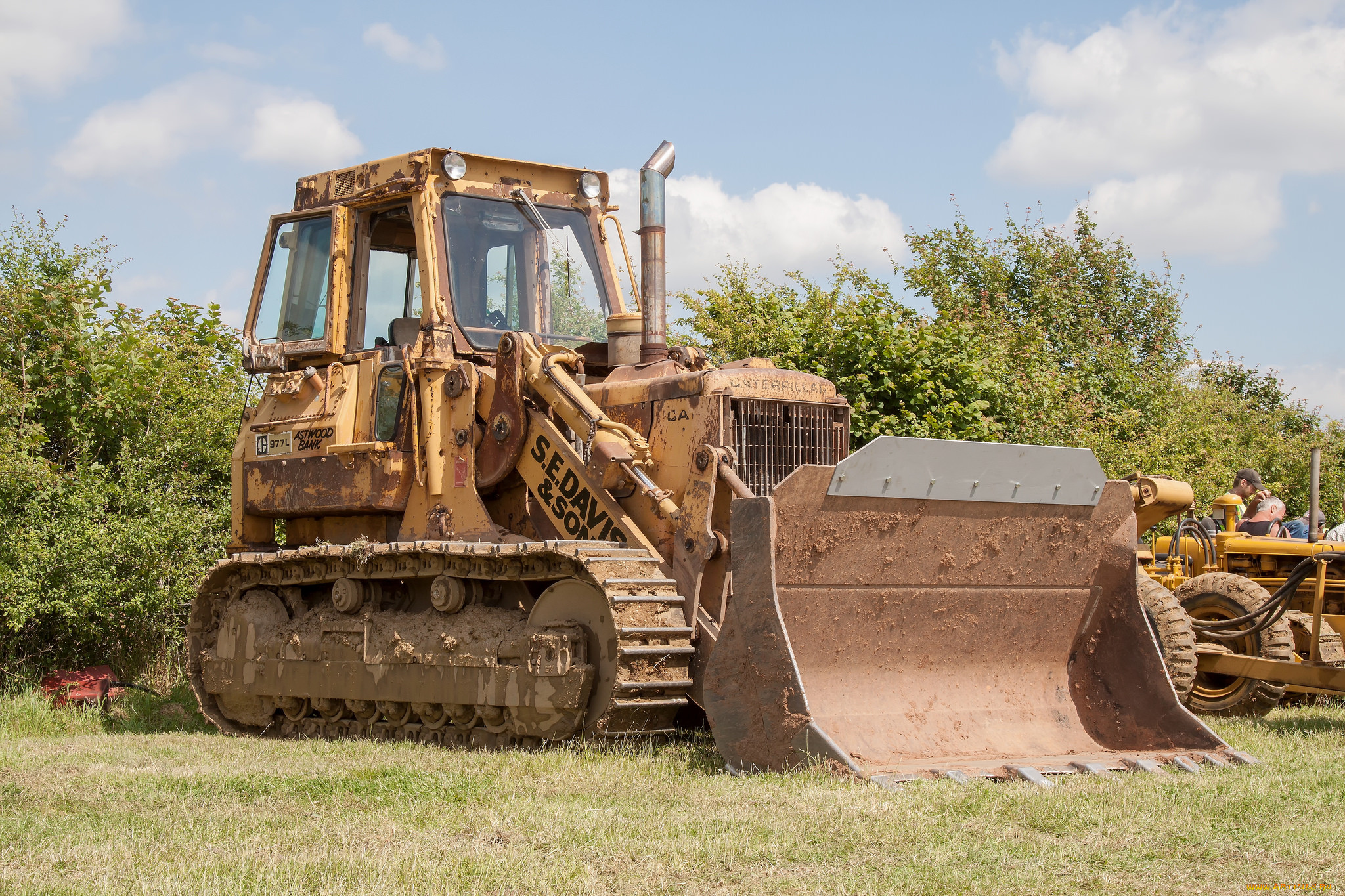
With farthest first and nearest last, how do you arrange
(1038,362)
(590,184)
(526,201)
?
(1038,362) → (590,184) → (526,201)

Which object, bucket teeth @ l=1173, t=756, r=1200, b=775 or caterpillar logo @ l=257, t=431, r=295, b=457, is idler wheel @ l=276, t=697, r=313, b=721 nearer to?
caterpillar logo @ l=257, t=431, r=295, b=457

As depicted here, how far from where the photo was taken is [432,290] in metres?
8.80

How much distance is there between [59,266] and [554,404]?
28.3 feet

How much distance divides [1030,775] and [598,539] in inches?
112

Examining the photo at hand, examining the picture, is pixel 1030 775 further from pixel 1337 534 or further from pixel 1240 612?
pixel 1337 534

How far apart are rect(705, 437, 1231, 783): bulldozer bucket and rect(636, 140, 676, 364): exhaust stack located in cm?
209

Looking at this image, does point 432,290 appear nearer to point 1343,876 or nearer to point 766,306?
point 1343,876

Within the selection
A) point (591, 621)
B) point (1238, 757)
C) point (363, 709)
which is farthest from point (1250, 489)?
point (363, 709)

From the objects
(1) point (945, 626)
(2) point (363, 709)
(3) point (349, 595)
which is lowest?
(2) point (363, 709)

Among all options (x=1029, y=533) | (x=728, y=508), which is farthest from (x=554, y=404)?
(x=1029, y=533)

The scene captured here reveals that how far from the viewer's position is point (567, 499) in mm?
8266

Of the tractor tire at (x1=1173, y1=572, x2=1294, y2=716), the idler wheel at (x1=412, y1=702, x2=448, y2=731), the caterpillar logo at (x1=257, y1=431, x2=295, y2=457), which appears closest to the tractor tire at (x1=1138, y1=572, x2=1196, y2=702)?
the tractor tire at (x1=1173, y1=572, x2=1294, y2=716)

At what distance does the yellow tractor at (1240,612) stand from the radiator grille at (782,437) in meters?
2.17

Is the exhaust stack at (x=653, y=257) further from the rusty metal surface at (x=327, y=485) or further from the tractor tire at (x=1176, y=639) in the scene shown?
the tractor tire at (x=1176, y=639)
